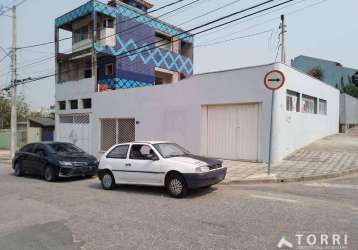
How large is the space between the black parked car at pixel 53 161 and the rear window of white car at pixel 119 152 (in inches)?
99.7

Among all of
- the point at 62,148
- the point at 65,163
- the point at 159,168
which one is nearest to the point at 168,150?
the point at 159,168

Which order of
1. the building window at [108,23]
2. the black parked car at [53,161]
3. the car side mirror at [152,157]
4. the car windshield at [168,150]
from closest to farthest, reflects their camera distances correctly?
1. the car side mirror at [152,157]
2. the car windshield at [168,150]
3. the black parked car at [53,161]
4. the building window at [108,23]

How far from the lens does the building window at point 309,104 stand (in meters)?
16.8

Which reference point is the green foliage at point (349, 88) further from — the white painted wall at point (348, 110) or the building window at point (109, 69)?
the building window at point (109, 69)

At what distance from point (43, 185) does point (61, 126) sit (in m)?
13.2

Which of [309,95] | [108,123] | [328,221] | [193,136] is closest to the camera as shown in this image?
[328,221]

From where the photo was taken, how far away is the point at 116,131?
19.5 metres

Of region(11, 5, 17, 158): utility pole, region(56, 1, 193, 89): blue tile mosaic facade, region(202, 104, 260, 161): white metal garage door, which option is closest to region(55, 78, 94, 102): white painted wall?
region(56, 1, 193, 89): blue tile mosaic facade

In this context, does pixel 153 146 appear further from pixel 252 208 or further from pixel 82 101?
pixel 82 101

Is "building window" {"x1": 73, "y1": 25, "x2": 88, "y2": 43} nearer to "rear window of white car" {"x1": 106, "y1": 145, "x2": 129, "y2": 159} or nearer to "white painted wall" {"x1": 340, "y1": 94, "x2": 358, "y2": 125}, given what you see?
"rear window of white car" {"x1": 106, "y1": 145, "x2": 129, "y2": 159}

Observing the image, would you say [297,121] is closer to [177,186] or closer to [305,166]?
[305,166]

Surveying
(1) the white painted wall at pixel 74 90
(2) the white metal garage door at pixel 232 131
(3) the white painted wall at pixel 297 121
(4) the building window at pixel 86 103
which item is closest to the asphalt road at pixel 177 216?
(3) the white painted wall at pixel 297 121

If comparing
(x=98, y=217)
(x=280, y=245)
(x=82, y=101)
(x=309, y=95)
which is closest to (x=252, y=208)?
(x=280, y=245)

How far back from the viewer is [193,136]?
15289 millimetres
